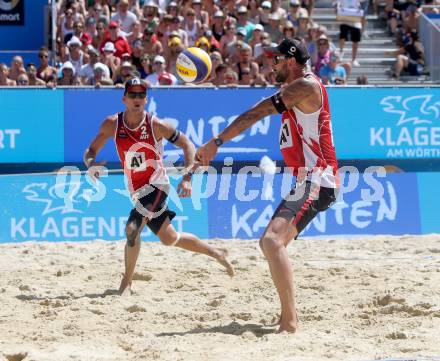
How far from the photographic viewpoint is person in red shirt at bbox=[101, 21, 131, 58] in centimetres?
1369

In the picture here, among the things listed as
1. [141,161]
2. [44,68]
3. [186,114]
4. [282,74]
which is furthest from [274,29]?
[282,74]

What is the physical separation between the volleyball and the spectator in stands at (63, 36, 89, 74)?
3193mm

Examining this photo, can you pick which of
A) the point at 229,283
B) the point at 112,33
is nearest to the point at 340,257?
the point at 229,283

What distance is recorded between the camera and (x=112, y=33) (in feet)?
45.3

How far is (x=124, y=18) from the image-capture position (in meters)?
14.4

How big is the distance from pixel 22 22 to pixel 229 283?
879 cm

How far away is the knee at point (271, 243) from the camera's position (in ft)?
20.0

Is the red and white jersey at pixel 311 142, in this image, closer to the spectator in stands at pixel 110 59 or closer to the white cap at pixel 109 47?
the spectator in stands at pixel 110 59

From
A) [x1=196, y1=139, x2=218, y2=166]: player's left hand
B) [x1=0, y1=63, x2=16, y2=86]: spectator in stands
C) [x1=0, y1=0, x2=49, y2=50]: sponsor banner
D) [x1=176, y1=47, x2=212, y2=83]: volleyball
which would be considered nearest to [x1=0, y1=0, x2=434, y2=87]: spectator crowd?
[x1=0, y1=63, x2=16, y2=86]: spectator in stands

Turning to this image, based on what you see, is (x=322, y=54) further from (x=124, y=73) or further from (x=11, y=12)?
(x=11, y=12)

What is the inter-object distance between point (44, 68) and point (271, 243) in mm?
7822

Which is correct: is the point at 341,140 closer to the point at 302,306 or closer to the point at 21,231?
the point at 21,231

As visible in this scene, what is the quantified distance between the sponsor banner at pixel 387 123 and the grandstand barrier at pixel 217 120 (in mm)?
13

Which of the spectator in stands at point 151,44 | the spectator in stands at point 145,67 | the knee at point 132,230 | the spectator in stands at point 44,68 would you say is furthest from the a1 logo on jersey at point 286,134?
the spectator in stands at point 151,44
